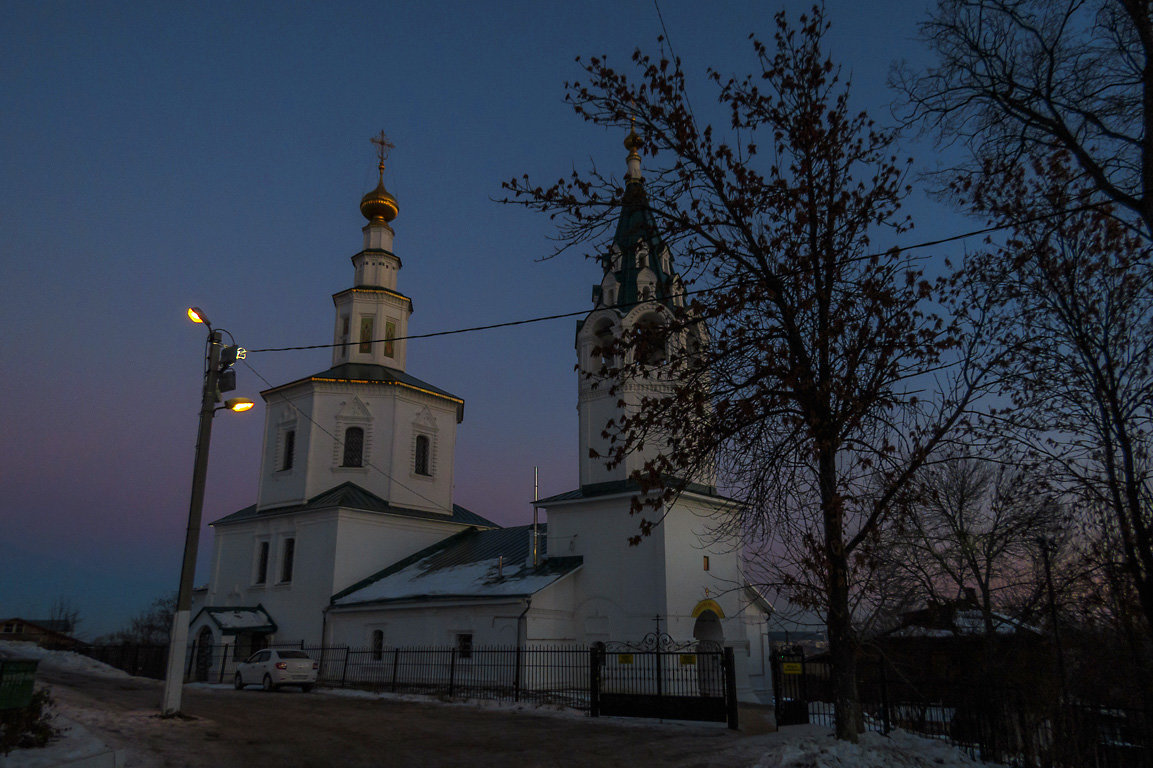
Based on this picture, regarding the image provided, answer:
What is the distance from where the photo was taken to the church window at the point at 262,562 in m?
32.6

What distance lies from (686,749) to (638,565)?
11.3 meters

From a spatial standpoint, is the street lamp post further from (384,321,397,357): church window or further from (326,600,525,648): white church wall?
(384,321,397,357): church window

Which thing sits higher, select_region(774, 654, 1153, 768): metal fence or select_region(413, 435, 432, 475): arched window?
select_region(413, 435, 432, 475): arched window

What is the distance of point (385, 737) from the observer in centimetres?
1243

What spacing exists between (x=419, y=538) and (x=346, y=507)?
394 centimetres

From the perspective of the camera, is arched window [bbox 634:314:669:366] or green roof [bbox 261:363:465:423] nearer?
arched window [bbox 634:314:669:366]

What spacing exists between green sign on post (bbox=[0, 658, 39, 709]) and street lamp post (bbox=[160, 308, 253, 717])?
15.0ft

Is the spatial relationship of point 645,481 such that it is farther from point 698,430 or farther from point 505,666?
point 505,666

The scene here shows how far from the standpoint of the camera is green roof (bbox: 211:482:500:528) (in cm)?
3084

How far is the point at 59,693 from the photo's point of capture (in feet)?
52.5

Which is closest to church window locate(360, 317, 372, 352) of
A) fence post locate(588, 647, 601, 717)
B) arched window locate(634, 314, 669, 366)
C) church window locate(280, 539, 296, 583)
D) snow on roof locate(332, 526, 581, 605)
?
church window locate(280, 539, 296, 583)

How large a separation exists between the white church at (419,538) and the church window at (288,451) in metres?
0.06

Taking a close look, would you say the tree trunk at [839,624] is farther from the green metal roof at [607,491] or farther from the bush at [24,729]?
the green metal roof at [607,491]

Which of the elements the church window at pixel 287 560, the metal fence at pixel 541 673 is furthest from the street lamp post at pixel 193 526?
the church window at pixel 287 560
